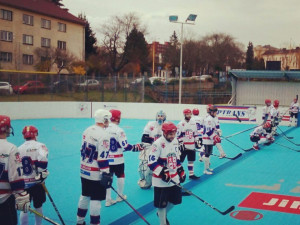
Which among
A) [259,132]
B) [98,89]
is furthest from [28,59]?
[259,132]

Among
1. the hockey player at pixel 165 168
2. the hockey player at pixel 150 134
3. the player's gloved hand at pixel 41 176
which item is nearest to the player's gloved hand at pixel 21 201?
the player's gloved hand at pixel 41 176

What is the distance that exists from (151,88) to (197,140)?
24454 mm

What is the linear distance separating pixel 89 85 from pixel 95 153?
81.6 feet

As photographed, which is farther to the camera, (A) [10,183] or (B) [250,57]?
(B) [250,57]

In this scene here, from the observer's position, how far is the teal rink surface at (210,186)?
7.33m

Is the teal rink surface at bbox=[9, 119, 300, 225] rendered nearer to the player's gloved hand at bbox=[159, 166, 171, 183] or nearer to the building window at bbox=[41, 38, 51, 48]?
the player's gloved hand at bbox=[159, 166, 171, 183]

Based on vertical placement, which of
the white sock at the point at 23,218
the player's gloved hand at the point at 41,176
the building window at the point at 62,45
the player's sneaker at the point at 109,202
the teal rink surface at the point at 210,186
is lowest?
the teal rink surface at the point at 210,186

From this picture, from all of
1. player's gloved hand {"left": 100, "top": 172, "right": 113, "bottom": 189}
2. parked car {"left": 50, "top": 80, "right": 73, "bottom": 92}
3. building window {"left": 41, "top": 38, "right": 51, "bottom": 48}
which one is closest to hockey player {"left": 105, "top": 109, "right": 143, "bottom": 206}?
player's gloved hand {"left": 100, "top": 172, "right": 113, "bottom": 189}

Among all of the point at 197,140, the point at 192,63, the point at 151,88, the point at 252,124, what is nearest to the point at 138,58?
the point at 192,63

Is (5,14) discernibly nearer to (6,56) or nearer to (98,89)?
(6,56)

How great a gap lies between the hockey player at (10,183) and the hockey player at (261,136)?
12006 mm

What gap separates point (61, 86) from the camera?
29359 mm

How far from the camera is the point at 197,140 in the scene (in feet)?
33.3

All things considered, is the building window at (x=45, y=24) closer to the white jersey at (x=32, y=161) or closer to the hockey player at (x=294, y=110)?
the hockey player at (x=294, y=110)
